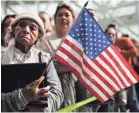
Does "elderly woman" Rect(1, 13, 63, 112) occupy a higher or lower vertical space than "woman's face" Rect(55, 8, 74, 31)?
lower

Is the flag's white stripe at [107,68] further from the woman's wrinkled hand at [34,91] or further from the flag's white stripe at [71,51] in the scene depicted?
the woman's wrinkled hand at [34,91]

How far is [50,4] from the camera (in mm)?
8766

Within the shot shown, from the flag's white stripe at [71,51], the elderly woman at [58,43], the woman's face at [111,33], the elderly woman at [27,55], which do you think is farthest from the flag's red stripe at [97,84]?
the woman's face at [111,33]

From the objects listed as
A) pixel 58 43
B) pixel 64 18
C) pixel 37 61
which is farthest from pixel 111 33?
pixel 37 61

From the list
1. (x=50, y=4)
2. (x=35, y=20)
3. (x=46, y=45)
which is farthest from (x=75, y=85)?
(x=50, y=4)

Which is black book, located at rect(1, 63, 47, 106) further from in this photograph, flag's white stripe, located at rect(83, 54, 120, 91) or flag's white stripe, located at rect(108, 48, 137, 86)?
flag's white stripe, located at rect(108, 48, 137, 86)

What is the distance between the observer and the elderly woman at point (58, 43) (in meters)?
4.34

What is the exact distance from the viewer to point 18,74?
3.71 m

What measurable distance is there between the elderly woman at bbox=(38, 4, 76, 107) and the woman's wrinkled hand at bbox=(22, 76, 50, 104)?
76cm

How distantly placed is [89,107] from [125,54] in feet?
4.91

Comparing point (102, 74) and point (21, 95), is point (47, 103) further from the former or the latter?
point (102, 74)

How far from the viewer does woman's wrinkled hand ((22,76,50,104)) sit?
3492 mm

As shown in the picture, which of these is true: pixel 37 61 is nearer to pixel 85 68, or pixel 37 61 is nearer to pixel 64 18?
pixel 85 68

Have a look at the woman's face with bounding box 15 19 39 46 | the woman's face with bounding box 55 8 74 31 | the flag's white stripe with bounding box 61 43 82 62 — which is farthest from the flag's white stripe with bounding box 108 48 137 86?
the woman's face with bounding box 55 8 74 31
